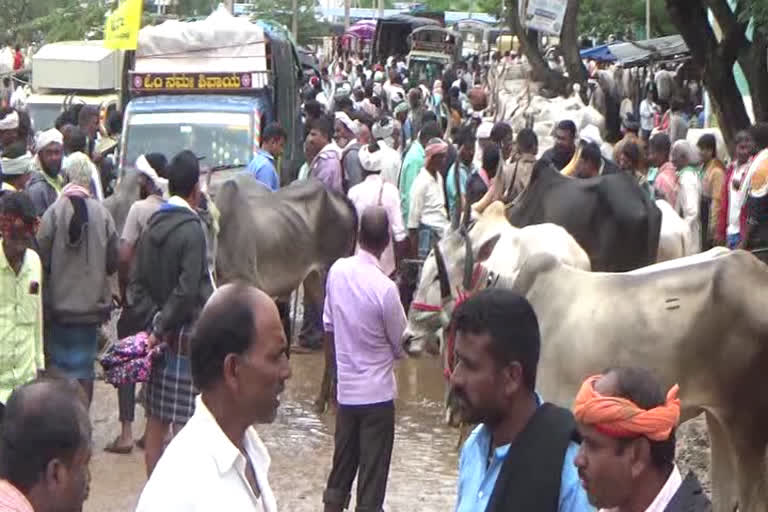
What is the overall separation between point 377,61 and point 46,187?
1685 inches

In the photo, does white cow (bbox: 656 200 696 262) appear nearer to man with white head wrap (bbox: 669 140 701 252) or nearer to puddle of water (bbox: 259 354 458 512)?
man with white head wrap (bbox: 669 140 701 252)

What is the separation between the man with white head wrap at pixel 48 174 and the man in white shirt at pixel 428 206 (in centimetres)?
353

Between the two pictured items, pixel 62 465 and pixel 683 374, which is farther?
A: pixel 683 374

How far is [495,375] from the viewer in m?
4.03

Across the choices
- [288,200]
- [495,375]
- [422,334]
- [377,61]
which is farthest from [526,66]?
[377,61]

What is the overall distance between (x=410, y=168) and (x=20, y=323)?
22.4 ft

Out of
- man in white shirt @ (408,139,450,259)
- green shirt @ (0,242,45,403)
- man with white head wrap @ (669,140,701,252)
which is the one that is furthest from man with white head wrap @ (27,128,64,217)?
man with white head wrap @ (669,140,701,252)

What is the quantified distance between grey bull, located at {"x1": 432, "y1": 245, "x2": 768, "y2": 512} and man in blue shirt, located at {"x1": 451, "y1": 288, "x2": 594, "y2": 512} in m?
3.32

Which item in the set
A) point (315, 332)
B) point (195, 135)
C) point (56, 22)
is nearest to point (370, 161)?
point (315, 332)

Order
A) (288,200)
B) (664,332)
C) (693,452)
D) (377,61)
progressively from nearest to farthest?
(664,332)
(693,452)
(288,200)
(377,61)

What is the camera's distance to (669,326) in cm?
751

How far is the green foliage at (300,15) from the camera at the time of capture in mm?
58312

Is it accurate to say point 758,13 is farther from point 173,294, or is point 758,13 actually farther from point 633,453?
point 633,453

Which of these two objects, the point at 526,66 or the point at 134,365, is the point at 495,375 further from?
the point at 526,66
